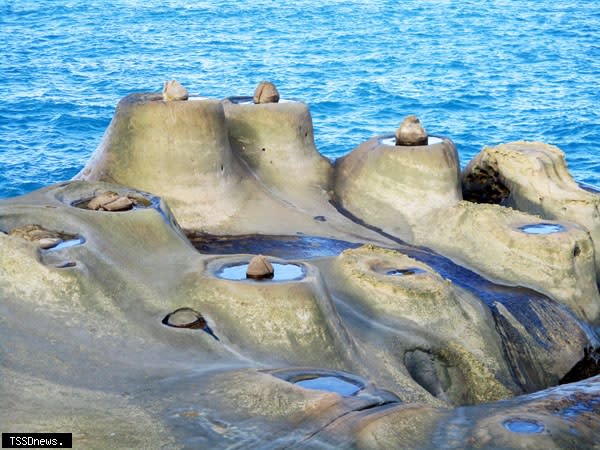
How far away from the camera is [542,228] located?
43.0 feet

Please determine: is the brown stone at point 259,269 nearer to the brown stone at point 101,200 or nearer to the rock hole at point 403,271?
the brown stone at point 101,200

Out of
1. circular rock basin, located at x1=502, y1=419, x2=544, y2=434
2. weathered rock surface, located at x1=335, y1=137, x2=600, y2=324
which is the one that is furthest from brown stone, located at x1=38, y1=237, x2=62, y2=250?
weathered rock surface, located at x1=335, y1=137, x2=600, y2=324

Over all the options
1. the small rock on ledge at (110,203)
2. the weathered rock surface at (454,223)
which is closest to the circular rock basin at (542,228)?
the weathered rock surface at (454,223)

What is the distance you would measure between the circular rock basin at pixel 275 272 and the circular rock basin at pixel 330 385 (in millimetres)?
1895

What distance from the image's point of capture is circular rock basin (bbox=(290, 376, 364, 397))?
754cm

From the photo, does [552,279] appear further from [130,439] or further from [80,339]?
[130,439]

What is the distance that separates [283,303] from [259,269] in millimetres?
414

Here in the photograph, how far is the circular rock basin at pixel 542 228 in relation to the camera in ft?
42.4

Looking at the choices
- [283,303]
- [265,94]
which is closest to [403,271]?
[283,303]

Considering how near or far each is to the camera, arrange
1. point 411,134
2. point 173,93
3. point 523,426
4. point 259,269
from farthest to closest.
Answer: point 411,134
point 173,93
point 259,269
point 523,426

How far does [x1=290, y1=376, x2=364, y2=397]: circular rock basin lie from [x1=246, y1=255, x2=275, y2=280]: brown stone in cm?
188

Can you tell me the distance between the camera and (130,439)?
6734 mm

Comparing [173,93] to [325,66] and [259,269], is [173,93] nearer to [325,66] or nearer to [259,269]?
[259,269]

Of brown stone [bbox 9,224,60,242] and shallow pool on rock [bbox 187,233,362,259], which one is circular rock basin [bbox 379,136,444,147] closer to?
shallow pool on rock [bbox 187,233,362,259]
